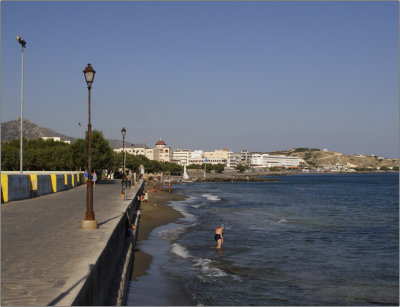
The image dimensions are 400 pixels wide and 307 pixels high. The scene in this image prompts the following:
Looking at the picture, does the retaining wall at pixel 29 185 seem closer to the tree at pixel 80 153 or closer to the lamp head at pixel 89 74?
the lamp head at pixel 89 74

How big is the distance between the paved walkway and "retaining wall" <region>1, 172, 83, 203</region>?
630 centimetres

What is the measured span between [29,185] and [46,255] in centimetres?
1980

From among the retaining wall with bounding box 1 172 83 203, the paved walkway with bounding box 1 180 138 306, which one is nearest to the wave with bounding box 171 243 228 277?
the paved walkway with bounding box 1 180 138 306

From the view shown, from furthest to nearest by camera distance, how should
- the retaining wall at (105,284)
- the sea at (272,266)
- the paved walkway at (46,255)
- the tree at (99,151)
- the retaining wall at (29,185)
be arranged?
the tree at (99,151) < the retaining wall at (29,185) < the sea at (272,266) < the retaining wall at (105,284) < the paved walkway at (46,255)

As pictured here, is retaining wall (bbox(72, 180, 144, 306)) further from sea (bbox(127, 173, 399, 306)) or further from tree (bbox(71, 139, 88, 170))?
tree (bbox(71, 139, 88, 170))

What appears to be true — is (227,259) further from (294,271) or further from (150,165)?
(150,165)

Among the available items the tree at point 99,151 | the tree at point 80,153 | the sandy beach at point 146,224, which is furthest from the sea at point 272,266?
the tree at point 80,153

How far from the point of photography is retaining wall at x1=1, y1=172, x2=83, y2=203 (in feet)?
82.3

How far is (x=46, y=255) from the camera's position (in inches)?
424

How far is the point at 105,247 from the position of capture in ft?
38.3

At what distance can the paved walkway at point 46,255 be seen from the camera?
763 cm

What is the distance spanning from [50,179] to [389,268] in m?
24.9

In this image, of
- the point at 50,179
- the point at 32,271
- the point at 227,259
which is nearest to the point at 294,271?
the point at 227,259

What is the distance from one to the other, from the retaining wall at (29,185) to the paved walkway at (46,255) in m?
6.30
